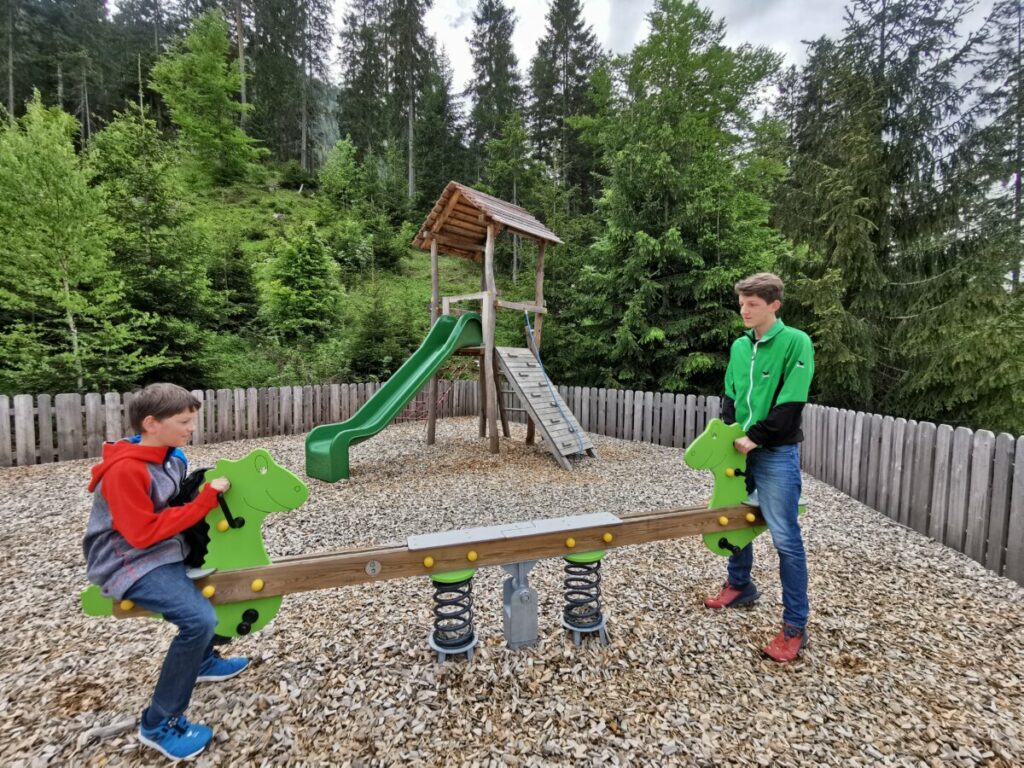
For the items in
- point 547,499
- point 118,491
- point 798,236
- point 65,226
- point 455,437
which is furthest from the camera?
point 798,236

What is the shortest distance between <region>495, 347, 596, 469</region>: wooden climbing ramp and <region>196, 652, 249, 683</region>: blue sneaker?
180 inches

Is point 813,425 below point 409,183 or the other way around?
below

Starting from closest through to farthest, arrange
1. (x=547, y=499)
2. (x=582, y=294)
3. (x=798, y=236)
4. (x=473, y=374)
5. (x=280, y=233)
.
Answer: (x=547, y=499), (x=798, y=236), (x=582, y=294), (x=473, y=374), (x=280, y=233)

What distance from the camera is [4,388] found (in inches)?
288

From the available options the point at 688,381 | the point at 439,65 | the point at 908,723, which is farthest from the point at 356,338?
the point at 439,65

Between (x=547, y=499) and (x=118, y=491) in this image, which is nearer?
(x=118, y=491)

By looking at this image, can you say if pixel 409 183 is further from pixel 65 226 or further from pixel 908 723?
pixel 908 723

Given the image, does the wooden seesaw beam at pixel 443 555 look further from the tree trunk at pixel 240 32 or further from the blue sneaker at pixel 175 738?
the tree trunk at pixel 240 32

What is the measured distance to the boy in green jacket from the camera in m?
2.23

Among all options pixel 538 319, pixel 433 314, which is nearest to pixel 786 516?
pixel 538 319

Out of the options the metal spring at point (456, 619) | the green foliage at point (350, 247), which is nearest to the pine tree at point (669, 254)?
the metal spring at point (456, 619)

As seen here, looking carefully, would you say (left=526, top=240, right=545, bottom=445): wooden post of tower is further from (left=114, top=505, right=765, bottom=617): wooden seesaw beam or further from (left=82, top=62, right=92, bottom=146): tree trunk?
(left=82, top=62, right=92, bottom=146): tree trunk

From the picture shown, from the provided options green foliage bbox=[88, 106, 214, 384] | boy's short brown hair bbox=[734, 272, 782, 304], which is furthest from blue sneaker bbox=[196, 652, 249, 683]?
green foliage bbox=[88, 106, 214, 384]

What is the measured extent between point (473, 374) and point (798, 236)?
27.9 ft
